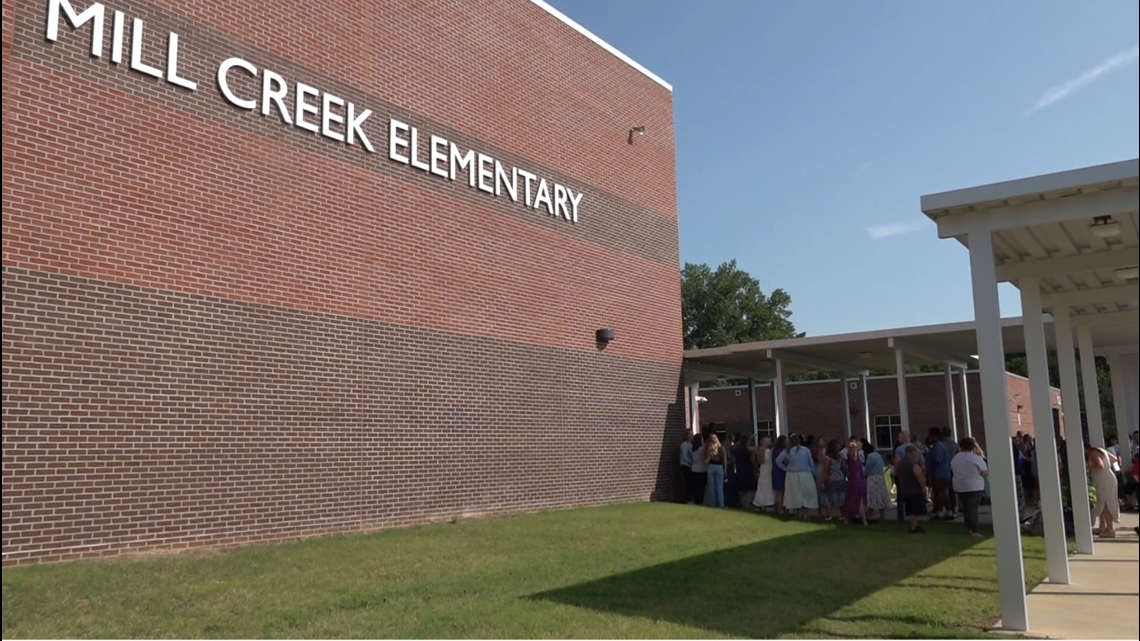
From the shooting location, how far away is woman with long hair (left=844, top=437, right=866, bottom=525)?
49.3 feet

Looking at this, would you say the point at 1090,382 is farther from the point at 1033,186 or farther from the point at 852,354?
the point at 852,354

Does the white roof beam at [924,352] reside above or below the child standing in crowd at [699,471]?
above

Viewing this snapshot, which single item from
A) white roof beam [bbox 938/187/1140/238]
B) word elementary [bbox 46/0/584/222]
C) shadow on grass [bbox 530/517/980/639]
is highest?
word elementary [bbox 46/0/584/222]

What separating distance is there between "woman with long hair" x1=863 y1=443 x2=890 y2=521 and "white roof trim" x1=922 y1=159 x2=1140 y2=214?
8.19 m

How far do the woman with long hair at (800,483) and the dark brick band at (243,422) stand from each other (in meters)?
4.06

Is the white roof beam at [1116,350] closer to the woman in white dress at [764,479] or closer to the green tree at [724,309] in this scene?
the woman in white dress at [764,479]

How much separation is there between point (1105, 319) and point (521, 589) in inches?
391

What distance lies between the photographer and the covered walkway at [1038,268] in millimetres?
7250

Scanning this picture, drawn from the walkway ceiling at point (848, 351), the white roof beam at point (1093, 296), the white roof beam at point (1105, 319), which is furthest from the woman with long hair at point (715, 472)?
the white roof beam at point (1093, 296)

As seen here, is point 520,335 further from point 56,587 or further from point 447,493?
point 56,587

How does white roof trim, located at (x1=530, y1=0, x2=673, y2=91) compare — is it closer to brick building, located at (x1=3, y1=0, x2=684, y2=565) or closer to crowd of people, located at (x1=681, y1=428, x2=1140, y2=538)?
brick building, located at (x1=3, y1=0, x2=684, y2=565)

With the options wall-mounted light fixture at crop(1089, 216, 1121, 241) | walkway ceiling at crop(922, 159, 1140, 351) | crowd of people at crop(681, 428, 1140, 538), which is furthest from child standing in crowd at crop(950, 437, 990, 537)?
wall-mounted light fixture at crop(1089, 216, 1121, 241)

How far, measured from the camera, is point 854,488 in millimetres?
15102

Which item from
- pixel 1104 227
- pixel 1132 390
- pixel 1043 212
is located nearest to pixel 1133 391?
pixel 1132 390
